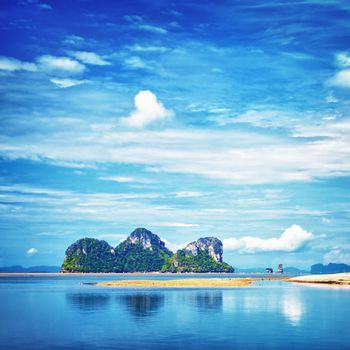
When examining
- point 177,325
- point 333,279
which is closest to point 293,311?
point 177,325

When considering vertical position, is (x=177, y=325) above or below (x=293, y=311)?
below

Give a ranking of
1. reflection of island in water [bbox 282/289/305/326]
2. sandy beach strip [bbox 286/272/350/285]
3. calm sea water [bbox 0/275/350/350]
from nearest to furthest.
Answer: calm sea water [bbox 0/275/350/350] → reflection of island in water [bbox 282/289/305/326] → sandy beach strip [bbox 286/272/350/285]

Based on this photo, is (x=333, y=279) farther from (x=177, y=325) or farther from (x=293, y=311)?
(x=177, y=325)

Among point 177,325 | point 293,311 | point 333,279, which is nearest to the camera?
point 177,325

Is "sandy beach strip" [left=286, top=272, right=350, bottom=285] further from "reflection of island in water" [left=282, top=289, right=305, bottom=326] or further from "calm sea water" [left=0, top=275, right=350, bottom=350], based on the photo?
"reflection of island in water" [left=282, top=289, right=305, bottom=326]

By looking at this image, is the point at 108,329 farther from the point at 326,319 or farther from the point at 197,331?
the point at 326,319

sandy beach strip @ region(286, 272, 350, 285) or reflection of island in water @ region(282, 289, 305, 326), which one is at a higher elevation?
sandy beach strip @ region(286, 272, 350, 285)

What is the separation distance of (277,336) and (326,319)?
16.2 meters

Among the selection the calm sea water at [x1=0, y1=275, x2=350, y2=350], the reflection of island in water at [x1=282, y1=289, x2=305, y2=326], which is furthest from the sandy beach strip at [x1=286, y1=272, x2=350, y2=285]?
the reflection of island in water at [x1=282, y1=289, x2=305, y2=326]

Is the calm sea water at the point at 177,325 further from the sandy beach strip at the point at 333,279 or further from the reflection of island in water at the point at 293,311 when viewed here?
the sandy beach strip at the point at 333,279

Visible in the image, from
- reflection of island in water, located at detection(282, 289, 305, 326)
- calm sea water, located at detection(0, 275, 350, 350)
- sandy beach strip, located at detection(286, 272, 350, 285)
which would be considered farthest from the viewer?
sandy beach strip, located at detection(286, 272, 350, 285)

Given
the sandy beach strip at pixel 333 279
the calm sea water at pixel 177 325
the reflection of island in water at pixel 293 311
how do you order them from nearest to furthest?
the calm sea water at pixel 177 325 → the reflection of island in water at pixel 293 311 → the sandy beach strip at pixel 333 279

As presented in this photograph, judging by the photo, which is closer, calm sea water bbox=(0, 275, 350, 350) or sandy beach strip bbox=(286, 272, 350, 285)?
calm sea water bbox=(0, 275, 350, 350)

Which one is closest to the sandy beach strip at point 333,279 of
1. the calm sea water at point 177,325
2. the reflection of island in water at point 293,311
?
the calm sea water at point 177,325
